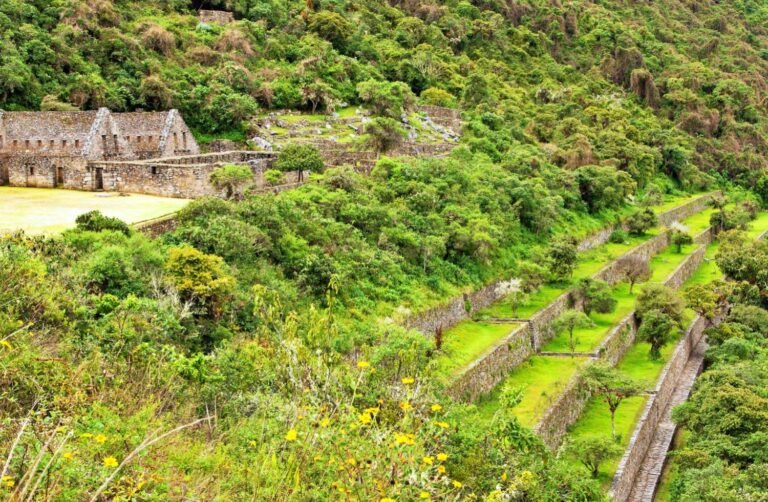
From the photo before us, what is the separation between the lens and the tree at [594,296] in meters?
34.7

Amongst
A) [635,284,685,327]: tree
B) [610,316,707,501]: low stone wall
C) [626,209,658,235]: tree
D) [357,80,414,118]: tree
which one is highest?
[357,80,414,118]: tree

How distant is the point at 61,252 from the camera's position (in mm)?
17688

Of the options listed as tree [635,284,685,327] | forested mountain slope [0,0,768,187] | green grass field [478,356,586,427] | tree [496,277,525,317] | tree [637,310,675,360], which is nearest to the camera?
green grass field [478,356,586,427]

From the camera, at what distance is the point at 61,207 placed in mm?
23016

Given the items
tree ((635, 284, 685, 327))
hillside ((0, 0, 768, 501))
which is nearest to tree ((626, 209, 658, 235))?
hillside ((0, 0, 768, 501))

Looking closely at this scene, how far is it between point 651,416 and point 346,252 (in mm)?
11272

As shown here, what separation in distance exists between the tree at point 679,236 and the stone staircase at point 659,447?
18.1 m

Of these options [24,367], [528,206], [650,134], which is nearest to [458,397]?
[24,367]

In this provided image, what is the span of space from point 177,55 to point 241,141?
860 cm

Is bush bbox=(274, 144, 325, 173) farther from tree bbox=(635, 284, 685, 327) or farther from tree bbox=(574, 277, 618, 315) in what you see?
tree bbox=(635, 284, 685, 327)

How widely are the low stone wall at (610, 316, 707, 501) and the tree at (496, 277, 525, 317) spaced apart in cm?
588

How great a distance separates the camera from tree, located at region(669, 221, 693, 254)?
51.1 meters

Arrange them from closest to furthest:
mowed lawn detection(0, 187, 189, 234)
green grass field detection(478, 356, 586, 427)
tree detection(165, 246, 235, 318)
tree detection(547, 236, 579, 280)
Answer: tree detection(165, 246, 235, 318)
mowed lawn detection(0, 187, 189, 234)
green grass field detection(478, 356, 586, 427)
tree detection(547, 236, 579, 280)

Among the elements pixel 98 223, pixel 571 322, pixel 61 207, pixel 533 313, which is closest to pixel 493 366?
pixel 571 322
